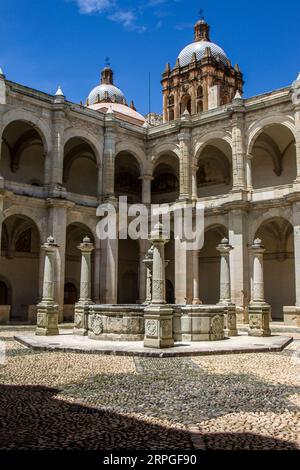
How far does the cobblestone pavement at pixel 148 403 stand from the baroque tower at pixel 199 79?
26640 mm

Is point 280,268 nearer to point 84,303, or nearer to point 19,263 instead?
point 84,303

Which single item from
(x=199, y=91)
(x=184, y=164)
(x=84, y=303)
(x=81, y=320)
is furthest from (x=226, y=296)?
(x=199, y=91)

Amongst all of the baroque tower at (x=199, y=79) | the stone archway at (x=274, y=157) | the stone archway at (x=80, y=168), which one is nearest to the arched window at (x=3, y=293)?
the stone archway at (x=80, y=168)

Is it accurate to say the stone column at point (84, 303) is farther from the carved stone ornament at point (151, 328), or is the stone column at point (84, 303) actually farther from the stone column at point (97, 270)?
the stone column at point (97, 270)

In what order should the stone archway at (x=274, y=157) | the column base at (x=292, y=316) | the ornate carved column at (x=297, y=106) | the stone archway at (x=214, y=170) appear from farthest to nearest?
the stone archway at (x=214, y=170) < the stone archway at (x=274, y=157) < the ornate carved column at (x=297, y=106) < the column base at (x=292, y=316)

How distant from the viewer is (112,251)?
78.1ft

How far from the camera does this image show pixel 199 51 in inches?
1390

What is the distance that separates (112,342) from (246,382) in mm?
5863

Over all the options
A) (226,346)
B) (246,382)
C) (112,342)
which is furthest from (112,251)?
(246,382)

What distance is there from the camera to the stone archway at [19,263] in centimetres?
2631

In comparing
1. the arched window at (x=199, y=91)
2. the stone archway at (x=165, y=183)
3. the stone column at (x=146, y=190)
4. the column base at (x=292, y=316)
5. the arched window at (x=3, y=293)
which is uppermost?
the arched window at (x=199, y=91)

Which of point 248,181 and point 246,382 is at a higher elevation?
point 248,181

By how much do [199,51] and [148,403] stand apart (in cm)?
3361
